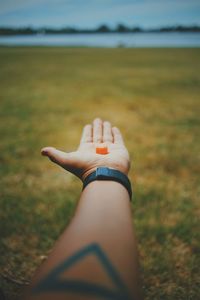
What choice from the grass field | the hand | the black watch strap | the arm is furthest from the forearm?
the grass field

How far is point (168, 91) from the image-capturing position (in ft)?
40.6

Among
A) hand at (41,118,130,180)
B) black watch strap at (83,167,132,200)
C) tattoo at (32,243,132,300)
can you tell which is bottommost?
tattoo at (32,243,132,300)

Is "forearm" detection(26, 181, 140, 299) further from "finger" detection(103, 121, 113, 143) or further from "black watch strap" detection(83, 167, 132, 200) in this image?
"finger" detection(103, 121, 113, 143)

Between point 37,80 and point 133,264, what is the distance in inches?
593

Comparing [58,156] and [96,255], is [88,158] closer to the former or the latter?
[58,156]

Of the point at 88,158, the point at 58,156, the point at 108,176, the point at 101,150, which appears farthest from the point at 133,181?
the point at 108,176

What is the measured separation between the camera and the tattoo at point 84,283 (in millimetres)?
970

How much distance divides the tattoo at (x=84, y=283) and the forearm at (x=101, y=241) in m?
0.01

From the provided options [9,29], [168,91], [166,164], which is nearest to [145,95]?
[168,91]

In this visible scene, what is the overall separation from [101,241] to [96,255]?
0.26 ft

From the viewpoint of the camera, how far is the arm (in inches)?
39.1

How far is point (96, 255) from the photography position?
110 cm

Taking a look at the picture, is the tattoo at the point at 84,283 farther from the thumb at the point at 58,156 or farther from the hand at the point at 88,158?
the thumb at the point at 58,156

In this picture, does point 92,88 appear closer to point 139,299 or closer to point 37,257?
point 37,257
